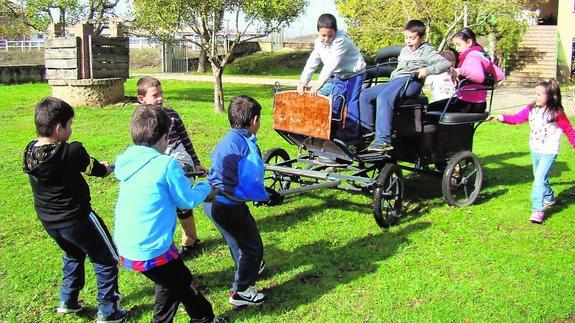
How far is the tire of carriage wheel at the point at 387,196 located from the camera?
6020 millimetres

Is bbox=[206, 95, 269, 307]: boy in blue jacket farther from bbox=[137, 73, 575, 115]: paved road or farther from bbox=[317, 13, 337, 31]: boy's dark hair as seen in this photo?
bbox=[137, 73, 575, 115]: paved road

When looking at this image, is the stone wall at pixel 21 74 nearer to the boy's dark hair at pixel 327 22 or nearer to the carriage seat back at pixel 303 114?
the carriage seat back at pixel 303 114

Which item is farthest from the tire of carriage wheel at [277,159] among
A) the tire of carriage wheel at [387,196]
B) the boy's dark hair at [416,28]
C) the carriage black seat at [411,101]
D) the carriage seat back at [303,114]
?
the boy's dark hair at [416,28]

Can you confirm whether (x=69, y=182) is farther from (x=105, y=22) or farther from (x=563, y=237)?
(x=105, y=22)

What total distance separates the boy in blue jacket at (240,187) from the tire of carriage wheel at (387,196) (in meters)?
1.96

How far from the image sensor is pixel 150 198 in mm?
3549

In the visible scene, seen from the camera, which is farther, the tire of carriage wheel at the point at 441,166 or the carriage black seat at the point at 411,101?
the tire of carriage wheel at the point at 441,166

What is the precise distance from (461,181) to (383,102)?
62.5 inches

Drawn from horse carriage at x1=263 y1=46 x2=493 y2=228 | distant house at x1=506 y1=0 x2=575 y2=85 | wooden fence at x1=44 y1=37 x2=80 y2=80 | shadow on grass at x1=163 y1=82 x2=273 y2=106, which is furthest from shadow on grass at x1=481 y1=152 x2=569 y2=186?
distant house at x1=506 y1=0 x2=575 y2=85

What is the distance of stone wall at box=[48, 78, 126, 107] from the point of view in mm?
15383

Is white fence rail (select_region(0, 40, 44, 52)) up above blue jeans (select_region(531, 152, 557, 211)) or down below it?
above

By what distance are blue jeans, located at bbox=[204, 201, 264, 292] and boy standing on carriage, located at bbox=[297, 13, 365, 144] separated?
2.13 metres

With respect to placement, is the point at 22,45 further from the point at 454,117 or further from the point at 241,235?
the point at 241,235

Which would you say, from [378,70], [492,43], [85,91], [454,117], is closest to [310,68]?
[378,70]
